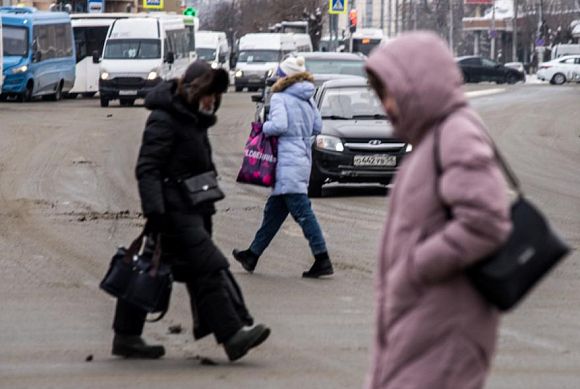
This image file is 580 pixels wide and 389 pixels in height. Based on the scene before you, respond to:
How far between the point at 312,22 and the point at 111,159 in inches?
3013

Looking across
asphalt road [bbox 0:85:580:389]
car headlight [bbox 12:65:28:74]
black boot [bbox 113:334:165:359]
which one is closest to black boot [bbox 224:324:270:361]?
asphalt road [bbox 0:85:580:389]

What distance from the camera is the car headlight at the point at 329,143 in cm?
1898

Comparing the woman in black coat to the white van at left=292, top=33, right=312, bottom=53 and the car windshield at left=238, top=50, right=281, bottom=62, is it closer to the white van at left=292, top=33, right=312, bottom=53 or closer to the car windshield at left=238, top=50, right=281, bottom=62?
the car windshield at left=238, top=50, right=281, bottom=62

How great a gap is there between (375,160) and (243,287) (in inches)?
302

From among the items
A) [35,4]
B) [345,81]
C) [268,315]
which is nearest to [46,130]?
[345,81]

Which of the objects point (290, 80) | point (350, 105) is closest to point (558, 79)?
point (350, 105)

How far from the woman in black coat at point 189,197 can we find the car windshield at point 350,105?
450 inches

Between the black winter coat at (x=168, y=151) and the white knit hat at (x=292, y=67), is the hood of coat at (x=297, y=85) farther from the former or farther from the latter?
the black winter coat at (x=168, y=151)

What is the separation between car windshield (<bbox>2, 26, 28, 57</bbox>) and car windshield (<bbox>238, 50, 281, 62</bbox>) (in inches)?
665

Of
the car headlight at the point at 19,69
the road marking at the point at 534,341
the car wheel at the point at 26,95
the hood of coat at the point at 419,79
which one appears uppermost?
the hood of coat at the point at 419,79

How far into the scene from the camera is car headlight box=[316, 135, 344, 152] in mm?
18984

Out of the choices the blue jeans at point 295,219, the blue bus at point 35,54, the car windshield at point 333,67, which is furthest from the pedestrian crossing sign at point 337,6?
the blue jeans at point 295,219

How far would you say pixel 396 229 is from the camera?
4.30 m

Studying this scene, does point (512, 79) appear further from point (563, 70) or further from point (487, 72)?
point (563, 70)
